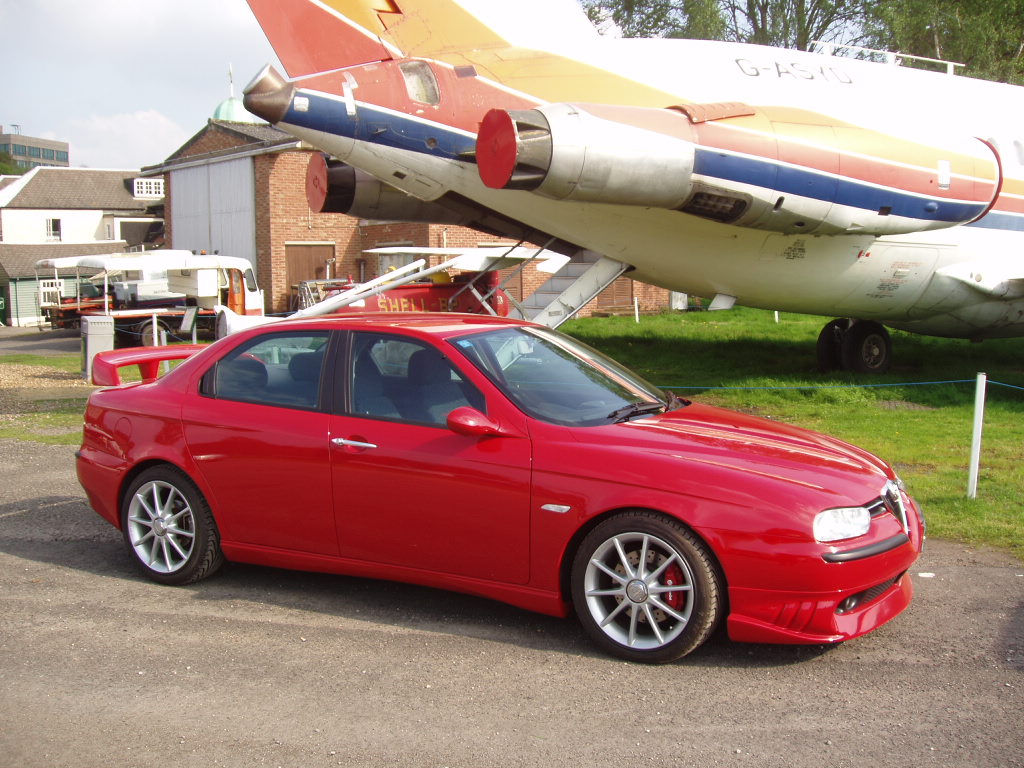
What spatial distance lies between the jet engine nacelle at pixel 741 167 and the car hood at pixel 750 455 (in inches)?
193

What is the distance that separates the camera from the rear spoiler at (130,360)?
22.8ft

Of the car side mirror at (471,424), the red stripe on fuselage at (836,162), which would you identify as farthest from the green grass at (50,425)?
the red stripe on fuselage at (836,162)

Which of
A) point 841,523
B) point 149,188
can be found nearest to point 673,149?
Answer: point 841,523

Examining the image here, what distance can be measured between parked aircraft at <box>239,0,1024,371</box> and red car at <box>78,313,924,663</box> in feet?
15.1

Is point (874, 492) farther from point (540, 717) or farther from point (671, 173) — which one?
point (671, 173)

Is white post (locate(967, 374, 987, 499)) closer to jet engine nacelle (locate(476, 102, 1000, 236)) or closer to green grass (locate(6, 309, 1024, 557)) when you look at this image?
green grass (locate(6, 309, 1024, 557))

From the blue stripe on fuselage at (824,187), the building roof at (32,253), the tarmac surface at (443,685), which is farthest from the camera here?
the building roof at (32,253)

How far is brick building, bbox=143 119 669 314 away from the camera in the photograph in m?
28.3

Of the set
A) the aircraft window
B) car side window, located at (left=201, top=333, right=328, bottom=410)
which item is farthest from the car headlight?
the aircraft window

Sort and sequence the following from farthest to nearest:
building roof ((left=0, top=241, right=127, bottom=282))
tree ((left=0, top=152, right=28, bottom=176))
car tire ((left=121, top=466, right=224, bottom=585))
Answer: tree ((left=0, top=152, right=28, bottom=176)) → building roof ((left=0, top=241, right=127, bottom=282)) → car tire ((left=121, top=466, right=224, bottom=585))

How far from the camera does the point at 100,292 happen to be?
2864 cm

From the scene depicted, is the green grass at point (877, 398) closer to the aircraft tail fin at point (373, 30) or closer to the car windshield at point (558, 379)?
the car windshield at point (558, 379)

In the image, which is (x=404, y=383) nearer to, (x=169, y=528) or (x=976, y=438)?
(x=169, y=528)

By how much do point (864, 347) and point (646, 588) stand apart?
11.6 meters
